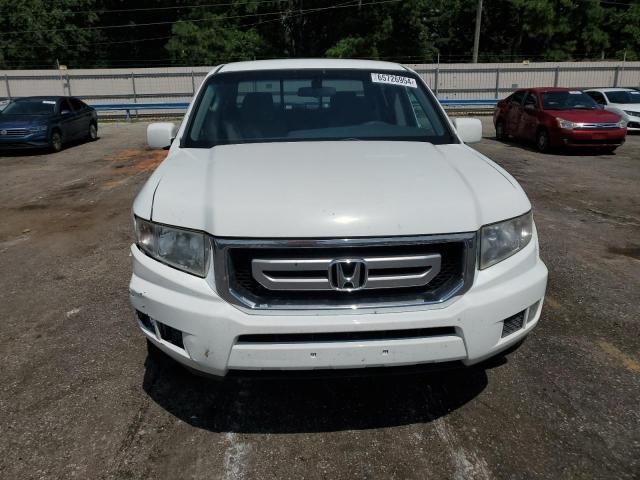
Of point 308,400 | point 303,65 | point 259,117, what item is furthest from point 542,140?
point 308,400

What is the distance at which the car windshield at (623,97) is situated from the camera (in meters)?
16.7

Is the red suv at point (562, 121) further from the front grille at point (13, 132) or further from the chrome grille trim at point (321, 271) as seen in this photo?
the front grille at point (13, 132)

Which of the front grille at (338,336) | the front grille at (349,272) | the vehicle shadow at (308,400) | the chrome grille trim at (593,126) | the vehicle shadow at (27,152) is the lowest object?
the vehicle shadow at (27,152)

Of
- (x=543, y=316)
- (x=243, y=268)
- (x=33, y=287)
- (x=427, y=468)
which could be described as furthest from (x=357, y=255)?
(x=33, y=287)

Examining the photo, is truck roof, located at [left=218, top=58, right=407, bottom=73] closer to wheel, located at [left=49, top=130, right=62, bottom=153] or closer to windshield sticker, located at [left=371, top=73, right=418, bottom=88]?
windshield sticker, located at [left=371, top=73, right=418, bottom=88]

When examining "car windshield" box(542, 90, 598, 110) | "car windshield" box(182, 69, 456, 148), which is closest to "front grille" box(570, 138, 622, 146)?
"car windshield" box(542, 90, 598, 110)

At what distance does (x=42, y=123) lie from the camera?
1394 centimetres

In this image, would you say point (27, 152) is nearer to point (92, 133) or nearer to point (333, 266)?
point (92, 133)

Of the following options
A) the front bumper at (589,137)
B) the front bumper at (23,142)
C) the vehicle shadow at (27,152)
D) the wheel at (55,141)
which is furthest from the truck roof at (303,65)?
the vehicle shadow at (27,152)

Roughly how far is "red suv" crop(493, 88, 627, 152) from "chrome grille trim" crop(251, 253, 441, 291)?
11531 millimetres

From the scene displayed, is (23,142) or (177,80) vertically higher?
(177,80)

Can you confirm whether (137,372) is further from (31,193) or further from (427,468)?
(31,193)

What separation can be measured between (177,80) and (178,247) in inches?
1126

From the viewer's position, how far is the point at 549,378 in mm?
3143
